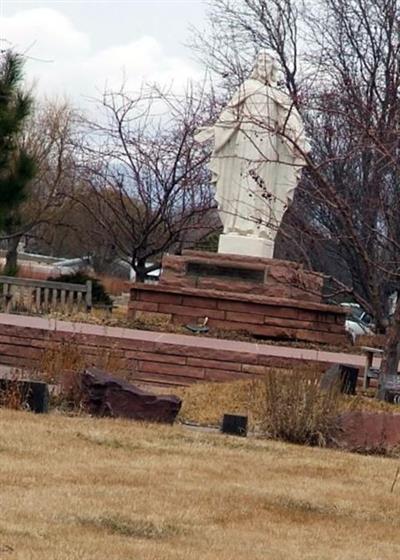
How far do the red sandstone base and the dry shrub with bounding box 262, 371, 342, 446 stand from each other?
654cm

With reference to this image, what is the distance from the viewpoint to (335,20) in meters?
27.3

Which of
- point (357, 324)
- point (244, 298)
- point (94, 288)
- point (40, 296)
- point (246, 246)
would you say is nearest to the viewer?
point (244, 298)

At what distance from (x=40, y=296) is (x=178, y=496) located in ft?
46.5

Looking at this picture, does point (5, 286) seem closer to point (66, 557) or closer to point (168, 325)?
point (168, 325)

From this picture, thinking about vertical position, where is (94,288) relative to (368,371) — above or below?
below

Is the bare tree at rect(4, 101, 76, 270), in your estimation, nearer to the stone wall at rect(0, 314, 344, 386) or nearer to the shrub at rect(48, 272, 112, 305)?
the shrub at rect(48, 272, 112, 305)

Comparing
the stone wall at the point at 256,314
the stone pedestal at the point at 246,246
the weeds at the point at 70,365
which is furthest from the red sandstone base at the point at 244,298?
the weeds at the point at 70,365

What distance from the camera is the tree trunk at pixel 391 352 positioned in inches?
538

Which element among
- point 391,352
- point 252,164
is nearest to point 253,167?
point 252,164

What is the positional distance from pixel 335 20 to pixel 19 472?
20.5 meters

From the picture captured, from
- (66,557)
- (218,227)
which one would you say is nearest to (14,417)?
(66,557)

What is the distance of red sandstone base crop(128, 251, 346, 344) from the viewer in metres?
17.9

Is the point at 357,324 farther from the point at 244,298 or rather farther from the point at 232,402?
the point at 232,402

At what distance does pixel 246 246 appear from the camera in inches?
754
